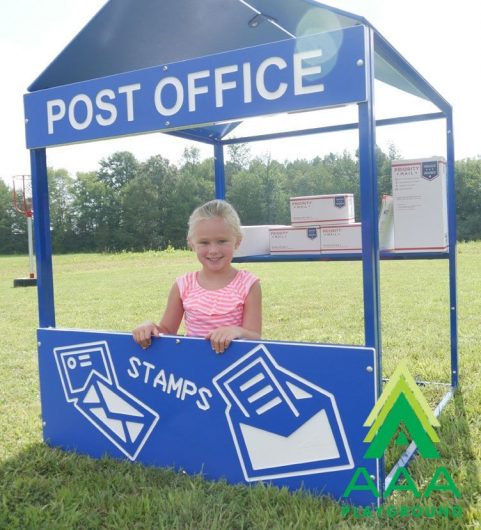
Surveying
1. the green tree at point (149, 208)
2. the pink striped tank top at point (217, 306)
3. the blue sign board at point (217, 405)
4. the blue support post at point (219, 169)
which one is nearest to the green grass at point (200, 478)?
the blue sign board at point (217, 405)

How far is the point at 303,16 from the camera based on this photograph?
8.14 feet

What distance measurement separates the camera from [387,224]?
11.1 feet

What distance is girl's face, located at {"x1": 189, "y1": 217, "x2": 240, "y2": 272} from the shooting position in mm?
2672

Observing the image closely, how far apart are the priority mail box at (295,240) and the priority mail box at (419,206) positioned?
24.1 inches

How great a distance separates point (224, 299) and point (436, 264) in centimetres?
1241

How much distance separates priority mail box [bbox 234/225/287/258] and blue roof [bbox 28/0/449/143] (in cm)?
126

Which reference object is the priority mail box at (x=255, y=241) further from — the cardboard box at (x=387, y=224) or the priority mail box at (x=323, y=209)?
the cardboard box at (x=387, y=224)

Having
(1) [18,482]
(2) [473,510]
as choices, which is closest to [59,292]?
(1) [18,482]

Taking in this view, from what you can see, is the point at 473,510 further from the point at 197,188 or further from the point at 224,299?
the point at 197,188

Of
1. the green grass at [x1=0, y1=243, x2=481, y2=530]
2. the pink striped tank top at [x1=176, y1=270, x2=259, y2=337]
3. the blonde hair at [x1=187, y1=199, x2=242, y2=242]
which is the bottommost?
the green grass at [x1=0, y1=243, x2=481, y2=530]

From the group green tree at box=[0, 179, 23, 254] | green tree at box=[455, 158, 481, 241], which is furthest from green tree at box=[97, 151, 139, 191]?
green tree at box=[455, 158, 481, 241]

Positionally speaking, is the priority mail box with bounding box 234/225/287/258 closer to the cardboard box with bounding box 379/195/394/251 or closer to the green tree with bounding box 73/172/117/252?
the cardboard box with bounding box 379/195/394/251

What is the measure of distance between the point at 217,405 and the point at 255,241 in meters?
1.68

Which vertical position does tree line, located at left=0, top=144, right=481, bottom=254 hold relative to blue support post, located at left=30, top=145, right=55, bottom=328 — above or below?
above
